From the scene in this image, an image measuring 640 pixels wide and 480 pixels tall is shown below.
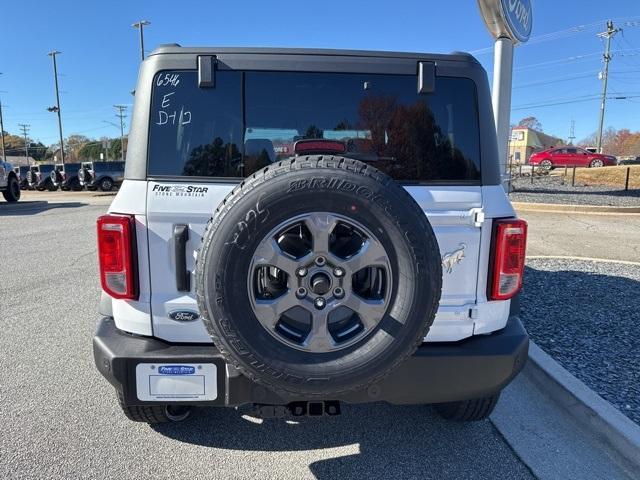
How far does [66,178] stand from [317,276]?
32.2m

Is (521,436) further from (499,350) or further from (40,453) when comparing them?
(40,453)

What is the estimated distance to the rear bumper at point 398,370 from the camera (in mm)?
2100

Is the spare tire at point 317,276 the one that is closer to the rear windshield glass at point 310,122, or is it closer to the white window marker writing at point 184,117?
the rear windshield glass at point 310,122

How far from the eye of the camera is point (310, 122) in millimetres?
2344

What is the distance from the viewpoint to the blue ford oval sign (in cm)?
754

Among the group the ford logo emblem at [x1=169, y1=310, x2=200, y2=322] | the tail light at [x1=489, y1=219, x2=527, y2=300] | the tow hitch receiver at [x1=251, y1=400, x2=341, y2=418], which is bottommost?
the tow hitch receiver at [x1=251, y1=400, x2=341, y2=418]

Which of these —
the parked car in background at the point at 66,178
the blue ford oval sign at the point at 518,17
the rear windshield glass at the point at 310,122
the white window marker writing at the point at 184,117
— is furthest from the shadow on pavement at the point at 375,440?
the parked car in background at the point at 66,178

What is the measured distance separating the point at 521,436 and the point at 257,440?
158 centimetres

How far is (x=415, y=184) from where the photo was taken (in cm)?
227

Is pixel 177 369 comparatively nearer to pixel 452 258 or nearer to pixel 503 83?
pixel 452 258

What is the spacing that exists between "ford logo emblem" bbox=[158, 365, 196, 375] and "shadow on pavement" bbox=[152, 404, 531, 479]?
2.48ft

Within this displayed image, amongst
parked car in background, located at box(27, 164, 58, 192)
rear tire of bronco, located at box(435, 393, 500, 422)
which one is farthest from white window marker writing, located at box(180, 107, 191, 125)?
parked car in background, located at box(27, 164, 58, 192)

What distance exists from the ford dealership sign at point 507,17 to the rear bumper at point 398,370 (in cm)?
687

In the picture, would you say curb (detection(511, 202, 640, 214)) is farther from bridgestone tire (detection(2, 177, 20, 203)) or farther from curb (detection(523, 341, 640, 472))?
bridgestone tire (detection(2, 177, 20, 203))
